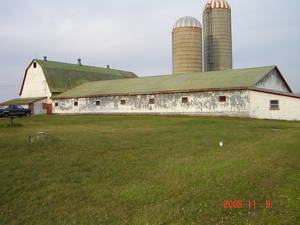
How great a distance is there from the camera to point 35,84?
47.7 metres

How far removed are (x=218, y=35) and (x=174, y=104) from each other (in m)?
31.3

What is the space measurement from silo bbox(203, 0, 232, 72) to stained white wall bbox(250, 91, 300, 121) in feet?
99.2

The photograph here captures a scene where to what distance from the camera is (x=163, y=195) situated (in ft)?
21.8

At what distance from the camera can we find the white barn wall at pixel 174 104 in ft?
96.9

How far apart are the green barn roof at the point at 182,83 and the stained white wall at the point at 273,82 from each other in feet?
2.07

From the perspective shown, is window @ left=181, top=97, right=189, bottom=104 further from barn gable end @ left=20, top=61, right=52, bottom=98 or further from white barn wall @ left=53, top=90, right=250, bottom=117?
barn gable end @ left=20, top=61, right=52, bottom=98

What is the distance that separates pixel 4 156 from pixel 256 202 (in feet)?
29.5

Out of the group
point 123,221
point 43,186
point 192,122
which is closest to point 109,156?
point 43,186

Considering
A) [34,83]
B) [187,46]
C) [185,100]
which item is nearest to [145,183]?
[185,100]

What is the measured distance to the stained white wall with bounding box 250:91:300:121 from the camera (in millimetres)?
27844

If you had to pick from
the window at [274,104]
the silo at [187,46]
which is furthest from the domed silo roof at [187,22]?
the window at [274,104]

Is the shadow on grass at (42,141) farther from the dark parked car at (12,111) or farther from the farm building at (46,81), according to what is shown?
the farm building at (46,81)

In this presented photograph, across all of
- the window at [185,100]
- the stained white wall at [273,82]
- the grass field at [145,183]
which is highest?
the stained white wall at [273,82]

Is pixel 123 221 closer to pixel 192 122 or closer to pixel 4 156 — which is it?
pixel 4 156
